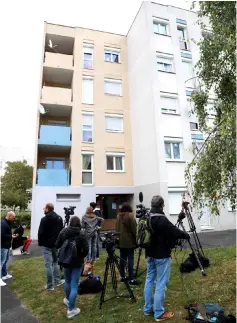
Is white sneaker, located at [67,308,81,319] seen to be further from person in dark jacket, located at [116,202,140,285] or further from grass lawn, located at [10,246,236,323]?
person in dark jacket, located at [116,202,140,285]

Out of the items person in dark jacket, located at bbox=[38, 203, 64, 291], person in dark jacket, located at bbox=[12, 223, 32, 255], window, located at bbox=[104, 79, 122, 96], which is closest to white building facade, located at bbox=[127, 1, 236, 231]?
window, located at bbox=[104, 79, 122, 96]

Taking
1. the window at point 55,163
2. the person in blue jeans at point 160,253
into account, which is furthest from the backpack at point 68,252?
the window at point 55,163

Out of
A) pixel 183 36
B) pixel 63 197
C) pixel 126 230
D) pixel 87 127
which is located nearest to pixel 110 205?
pixel 63 197

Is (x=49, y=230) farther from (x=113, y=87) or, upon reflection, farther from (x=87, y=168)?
(x=113, y=87)

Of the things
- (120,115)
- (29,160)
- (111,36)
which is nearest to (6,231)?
(120,115)

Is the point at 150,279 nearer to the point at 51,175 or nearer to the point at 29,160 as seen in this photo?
the point at 51,175

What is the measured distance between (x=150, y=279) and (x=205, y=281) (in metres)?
2.13

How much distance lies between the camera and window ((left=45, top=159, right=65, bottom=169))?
17352 mm

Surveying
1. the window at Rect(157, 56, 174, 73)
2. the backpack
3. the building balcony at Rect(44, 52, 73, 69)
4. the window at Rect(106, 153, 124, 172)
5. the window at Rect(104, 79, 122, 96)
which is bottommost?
the backpack

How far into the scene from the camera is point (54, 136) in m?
16.2

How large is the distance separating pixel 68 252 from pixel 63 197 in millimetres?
11330

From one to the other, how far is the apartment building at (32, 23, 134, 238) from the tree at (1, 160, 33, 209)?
1126 centimetres

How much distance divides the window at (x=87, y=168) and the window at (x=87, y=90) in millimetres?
4087

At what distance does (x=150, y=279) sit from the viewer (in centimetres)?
432
